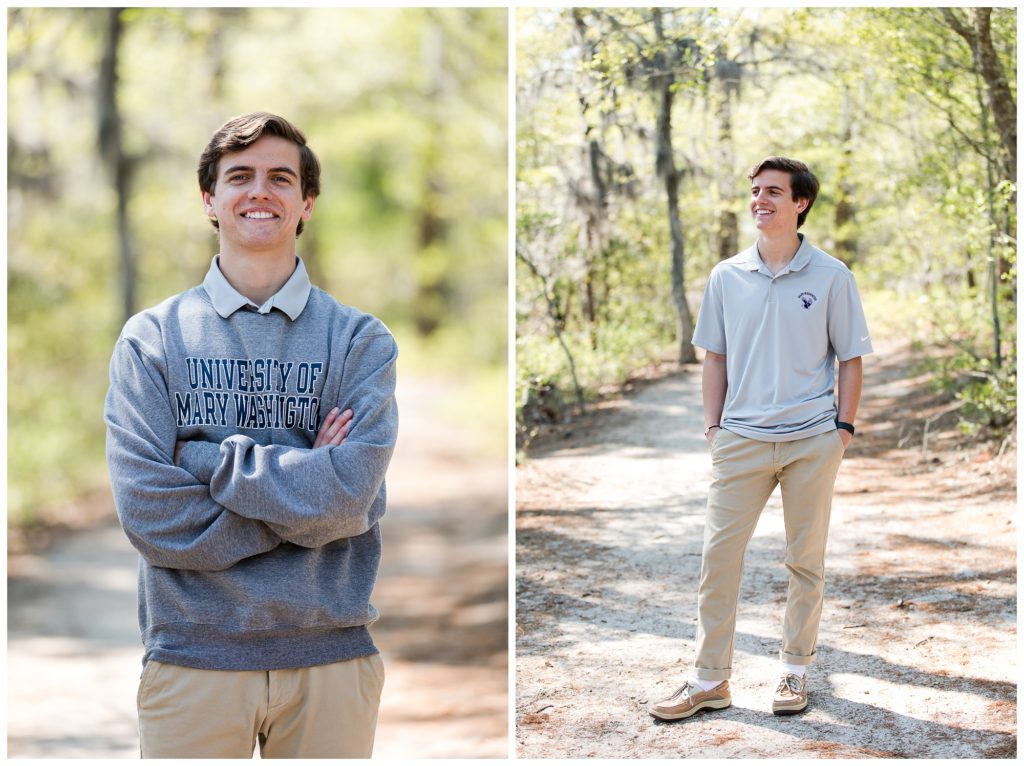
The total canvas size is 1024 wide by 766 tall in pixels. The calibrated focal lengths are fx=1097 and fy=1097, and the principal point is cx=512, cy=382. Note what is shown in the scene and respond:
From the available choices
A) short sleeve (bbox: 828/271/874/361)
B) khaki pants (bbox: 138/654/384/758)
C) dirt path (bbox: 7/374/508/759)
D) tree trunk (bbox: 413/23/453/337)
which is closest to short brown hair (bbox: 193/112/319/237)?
khaki pants (bbox: 138/654/384/758)

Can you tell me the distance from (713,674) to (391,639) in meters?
3.82

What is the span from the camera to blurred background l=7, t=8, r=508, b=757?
214 inches

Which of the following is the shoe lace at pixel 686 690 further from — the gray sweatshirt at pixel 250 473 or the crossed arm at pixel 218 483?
the crossed arm at pixel 218 483

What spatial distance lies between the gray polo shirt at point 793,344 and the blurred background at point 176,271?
2.50 meters

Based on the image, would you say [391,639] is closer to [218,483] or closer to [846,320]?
[846,320]

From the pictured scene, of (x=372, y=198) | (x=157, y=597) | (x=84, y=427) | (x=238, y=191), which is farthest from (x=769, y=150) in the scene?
(x=372, y=198)

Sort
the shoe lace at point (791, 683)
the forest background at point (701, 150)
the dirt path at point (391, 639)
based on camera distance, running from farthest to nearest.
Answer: the dirt path at point (391, 639), the forest background at point (701, 150), the shoe lace at point (791, 683)

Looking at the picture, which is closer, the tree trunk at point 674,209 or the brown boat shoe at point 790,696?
the brown boat shoe at point 790,696

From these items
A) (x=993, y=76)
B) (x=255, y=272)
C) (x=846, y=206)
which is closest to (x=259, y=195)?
(x=255, y=272)

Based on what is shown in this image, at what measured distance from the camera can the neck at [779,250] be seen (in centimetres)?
254

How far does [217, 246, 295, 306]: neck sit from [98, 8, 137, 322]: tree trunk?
4826 millimetres

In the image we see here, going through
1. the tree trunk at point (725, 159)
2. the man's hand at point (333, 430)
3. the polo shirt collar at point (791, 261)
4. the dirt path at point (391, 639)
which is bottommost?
the dirt path at point (391, 639)

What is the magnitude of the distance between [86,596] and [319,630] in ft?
17.1

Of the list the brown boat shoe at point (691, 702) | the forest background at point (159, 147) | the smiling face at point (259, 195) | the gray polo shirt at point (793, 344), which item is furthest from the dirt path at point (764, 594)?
the forest background at point (159, 147)
